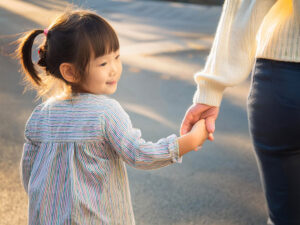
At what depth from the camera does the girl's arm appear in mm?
1521

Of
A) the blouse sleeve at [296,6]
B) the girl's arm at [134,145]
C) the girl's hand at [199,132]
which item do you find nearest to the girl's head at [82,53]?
the girl's arm at [134,145]

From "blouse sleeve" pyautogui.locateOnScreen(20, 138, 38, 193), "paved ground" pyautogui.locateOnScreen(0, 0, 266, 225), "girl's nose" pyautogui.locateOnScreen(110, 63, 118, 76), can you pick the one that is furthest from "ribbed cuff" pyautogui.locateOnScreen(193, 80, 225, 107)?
"paved ground" pyautogui.locateOnScreen(0, 0, 266, 225)

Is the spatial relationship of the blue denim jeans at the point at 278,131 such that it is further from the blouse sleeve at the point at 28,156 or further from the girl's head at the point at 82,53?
the blouse sleeve at the point at 28,156

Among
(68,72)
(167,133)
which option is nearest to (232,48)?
(68,72)

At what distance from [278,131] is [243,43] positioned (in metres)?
0.34

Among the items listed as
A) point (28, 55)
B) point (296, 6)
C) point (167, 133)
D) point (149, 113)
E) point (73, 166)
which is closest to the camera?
point (296, 6)

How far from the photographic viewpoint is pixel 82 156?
1.53 metres

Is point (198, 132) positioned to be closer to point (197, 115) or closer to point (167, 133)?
point (197, 115)

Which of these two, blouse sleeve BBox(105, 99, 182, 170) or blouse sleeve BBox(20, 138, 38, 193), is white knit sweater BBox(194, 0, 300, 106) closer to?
blouse sleeve BBox(105, 99, 182, 170)

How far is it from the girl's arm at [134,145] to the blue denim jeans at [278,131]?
276 mm

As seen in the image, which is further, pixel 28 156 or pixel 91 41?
pixel 28 156

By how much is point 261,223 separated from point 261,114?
1.65 meters

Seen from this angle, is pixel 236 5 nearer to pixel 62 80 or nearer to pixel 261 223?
pixel 62 80

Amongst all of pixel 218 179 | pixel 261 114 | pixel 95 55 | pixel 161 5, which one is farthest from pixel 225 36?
pixel 161 5
